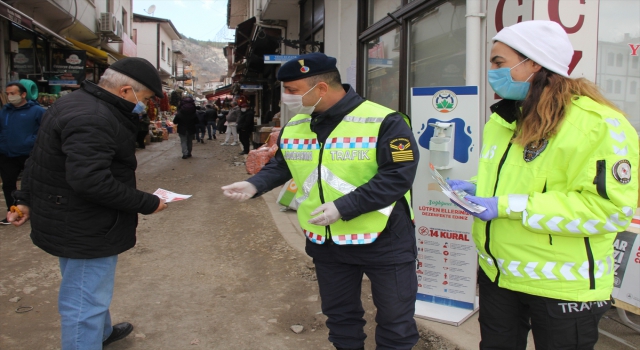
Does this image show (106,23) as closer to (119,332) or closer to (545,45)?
(119,332)

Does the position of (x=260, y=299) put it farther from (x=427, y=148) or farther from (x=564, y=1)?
(x=564, y=1)

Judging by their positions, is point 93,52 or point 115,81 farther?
point 93,52

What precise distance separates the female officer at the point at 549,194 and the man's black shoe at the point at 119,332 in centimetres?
248

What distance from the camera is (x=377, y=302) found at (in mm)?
2453

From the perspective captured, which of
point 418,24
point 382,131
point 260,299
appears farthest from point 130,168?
point 418,24

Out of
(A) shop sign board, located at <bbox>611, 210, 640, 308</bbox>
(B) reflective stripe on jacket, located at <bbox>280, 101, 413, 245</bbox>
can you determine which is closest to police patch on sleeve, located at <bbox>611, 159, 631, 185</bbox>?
(B) reflective stripe on jacket, located at <bbox>280, 101, 413, 245</bbox>

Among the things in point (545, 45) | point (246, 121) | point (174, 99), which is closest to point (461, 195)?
point (545, 45)

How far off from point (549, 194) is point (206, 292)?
3.26 m

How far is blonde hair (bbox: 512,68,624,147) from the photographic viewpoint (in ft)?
5.88

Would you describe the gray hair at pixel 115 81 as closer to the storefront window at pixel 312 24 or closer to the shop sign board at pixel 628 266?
the shop sign board at pixel 628 266

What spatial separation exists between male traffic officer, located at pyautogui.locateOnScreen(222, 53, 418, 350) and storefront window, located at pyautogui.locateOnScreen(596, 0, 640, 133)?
216 centimetres

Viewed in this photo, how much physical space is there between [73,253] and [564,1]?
132 inches

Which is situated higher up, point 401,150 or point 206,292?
point 401,150

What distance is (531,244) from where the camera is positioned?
1.84m
